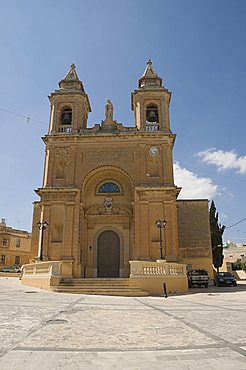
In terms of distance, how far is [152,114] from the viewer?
80.3ft

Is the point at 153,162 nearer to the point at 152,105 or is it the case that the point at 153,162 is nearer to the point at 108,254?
the point at 152,105

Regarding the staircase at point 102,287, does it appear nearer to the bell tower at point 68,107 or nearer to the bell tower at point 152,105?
the bell tower at point 68,107

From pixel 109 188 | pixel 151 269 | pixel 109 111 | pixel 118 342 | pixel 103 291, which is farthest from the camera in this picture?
pixel 109 111

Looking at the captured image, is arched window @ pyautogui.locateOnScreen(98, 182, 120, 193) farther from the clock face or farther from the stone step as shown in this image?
the stone step

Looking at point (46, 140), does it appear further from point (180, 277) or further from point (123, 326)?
point (123, 326)

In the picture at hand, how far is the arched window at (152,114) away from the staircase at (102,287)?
13497 mm

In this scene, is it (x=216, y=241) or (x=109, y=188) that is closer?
(x=109, y=188)

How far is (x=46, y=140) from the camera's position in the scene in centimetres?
2336

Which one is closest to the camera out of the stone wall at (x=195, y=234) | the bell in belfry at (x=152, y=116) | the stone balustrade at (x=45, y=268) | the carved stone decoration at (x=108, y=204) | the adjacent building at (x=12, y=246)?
the stone balustrade at (x=45, y=268)

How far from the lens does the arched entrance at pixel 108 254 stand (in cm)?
2150

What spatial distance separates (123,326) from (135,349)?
164 cm

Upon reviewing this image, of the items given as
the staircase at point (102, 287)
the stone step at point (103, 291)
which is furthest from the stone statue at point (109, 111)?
the stone step at point (103, 291)

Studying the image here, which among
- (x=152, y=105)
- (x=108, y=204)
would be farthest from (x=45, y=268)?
(x=152, y=105)

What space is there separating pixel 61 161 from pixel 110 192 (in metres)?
4.32
